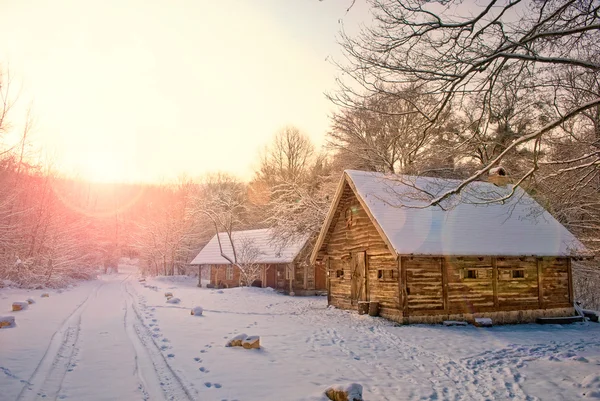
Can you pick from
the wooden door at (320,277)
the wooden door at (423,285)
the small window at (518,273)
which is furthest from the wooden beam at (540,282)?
the wooden door at (320,277)

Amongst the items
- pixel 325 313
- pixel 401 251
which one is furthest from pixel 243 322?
pixel 401 251

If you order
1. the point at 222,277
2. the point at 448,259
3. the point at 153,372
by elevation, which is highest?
the point at 448,259

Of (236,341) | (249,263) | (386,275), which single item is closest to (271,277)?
(249,263)

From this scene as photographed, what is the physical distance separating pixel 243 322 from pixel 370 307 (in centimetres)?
571

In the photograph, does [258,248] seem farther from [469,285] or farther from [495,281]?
[495,281]

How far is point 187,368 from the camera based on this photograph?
9180 millimetres

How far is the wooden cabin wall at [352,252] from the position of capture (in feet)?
60.2

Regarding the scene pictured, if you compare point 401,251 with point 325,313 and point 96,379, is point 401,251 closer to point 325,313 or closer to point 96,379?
point 325,313

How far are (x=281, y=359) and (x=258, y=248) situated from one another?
2676cm

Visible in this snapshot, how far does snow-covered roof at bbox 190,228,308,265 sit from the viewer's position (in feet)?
109

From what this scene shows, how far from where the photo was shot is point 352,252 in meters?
21.1

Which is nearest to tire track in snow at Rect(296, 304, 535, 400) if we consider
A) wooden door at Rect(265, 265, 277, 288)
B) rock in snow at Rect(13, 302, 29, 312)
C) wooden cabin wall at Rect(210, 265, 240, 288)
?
rock in snow at Rect(13, 302, 29, 312)

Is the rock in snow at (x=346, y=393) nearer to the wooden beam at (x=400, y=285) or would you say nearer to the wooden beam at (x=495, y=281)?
the wooden beam at (x=400, y=285)

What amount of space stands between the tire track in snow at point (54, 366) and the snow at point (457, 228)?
1136cm
